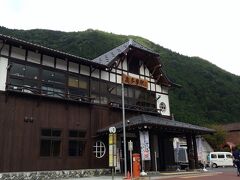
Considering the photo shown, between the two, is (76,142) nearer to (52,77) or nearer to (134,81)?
(52,77)

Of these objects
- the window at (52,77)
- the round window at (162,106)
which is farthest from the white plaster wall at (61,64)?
the round window at (162,106)

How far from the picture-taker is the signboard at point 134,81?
2534cm

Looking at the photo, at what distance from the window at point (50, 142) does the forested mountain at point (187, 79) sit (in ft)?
145

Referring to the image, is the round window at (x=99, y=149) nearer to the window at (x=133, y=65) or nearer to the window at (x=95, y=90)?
the window at (x=95, y=90)

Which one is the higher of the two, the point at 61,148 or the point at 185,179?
the point at 61,148

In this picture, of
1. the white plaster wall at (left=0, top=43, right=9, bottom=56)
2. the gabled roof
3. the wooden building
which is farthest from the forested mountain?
the white plaster wall at (left=0, top=43, right=9, bottom=56)

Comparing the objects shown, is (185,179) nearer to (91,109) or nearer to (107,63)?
(91,109)

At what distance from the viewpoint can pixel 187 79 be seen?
265 feet

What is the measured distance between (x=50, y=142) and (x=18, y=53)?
6390 millimetres

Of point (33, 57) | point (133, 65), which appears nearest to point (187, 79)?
point (133, 65)

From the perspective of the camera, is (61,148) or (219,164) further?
(219,164)

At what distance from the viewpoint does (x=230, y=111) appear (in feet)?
250

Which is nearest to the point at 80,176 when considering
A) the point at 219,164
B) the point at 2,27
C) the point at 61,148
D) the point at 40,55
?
the point at 61,148

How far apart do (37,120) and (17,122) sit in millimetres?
1389
